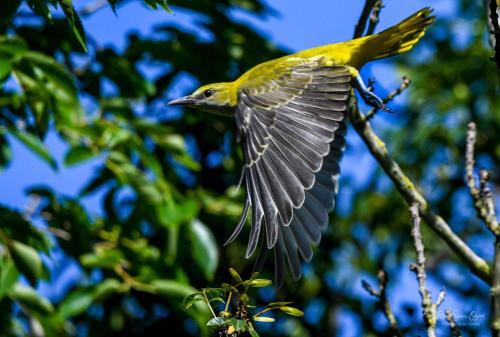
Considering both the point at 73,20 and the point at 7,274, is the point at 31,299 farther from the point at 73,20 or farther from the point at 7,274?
the point at 73,20

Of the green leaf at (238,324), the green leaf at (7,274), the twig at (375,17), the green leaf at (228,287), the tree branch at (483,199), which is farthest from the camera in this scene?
the green leaf at (7,274)

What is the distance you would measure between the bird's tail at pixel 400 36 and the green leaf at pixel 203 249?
4.09ft

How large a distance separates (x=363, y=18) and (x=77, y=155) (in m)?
1.65

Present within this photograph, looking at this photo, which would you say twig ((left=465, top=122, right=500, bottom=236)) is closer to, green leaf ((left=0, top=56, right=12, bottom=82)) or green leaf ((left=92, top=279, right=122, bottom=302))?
green leaf ((left=0, top=56, right=12, bottom=82))

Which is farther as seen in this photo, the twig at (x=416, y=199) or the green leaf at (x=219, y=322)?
the twig at (x=416, y=199)

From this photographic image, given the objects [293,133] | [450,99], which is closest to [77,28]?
[293,133]

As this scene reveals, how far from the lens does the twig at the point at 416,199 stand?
3.31 meters

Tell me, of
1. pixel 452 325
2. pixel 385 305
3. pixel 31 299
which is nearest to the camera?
pixel 452 325

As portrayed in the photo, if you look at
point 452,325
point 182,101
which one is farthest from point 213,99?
point 452,325

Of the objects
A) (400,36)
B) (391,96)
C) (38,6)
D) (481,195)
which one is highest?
(400,36)

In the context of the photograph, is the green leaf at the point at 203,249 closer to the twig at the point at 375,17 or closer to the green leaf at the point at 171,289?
the green leaf at the point at 171,289

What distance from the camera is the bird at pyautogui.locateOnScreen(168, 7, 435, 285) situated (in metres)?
3.41

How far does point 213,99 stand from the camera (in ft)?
15.5

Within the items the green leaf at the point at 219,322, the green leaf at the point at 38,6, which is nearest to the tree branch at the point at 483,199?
the green leaf at the point at 219,322
